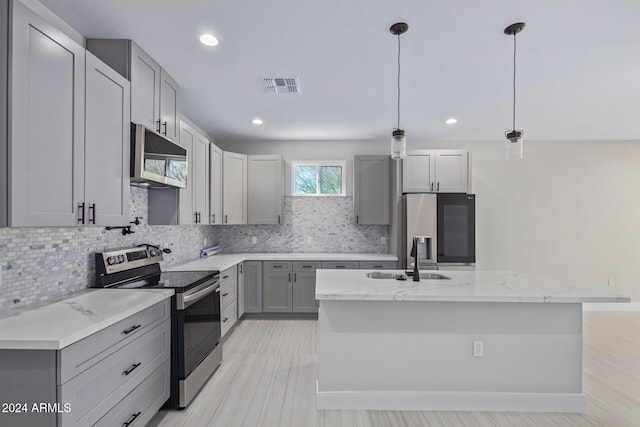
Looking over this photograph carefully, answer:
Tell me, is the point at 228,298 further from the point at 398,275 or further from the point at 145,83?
the point at 145,83

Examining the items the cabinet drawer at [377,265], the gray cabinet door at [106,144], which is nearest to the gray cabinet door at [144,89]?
the gray cabinet door at [106,144]

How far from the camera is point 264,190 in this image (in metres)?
4.49

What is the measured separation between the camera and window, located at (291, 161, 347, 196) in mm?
4824

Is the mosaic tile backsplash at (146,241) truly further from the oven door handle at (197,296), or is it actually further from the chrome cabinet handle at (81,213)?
the oven door handle at (197,296)

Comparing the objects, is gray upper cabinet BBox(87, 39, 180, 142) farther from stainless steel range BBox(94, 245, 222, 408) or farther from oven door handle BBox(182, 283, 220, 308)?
oven door handle BBox(182, 283, 220, 308)

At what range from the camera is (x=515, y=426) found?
2018 millimetres

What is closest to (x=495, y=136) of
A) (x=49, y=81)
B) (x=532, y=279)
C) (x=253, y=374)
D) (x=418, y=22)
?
(x=532, y=279)

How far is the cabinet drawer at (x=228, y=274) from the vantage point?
10.9 feet

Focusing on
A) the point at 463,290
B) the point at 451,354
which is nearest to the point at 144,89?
the point at 463,290

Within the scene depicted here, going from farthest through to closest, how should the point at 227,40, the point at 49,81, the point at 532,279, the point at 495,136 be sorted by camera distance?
the point at 495,136 → the point at 532,279 → the point at 227,40 → the point at 49,81

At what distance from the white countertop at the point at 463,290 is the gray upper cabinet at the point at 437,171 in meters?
2.00

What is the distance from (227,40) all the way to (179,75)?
0.78 meters

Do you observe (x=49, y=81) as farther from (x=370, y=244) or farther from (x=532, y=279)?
(x=370, y=244)

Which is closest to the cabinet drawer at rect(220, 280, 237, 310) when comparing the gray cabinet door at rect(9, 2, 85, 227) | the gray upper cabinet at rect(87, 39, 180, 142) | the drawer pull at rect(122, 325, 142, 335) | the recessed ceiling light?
the drawer pull at rect(122, 325, 142, 335)
